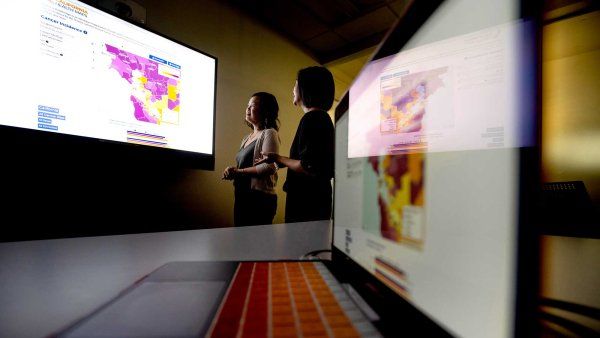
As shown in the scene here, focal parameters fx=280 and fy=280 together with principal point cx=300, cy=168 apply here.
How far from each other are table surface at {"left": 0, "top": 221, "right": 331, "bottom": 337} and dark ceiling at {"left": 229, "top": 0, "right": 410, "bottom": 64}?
1888 millimetres

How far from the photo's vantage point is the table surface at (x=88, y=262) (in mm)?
264

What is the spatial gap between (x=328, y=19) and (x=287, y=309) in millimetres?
2436

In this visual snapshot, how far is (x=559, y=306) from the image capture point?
28cm

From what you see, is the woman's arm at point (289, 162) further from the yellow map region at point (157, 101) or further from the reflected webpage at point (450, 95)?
the reflected webpage at point (450, 95)

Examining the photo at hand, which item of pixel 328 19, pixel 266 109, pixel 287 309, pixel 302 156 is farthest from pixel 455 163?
pixel 328 19

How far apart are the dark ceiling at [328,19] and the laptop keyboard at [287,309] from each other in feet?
6.79

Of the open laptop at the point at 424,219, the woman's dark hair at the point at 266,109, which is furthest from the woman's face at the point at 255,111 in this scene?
the open laptop at the point at 424,219

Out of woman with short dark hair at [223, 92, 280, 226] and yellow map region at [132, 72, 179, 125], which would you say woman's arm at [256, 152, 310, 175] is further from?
yellow map region at [132, 72, 179, 125]

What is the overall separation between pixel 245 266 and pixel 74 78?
0.83 m

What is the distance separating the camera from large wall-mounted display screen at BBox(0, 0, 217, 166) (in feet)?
2.38

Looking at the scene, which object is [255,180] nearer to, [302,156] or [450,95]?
[302,156]

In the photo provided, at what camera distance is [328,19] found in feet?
7.45

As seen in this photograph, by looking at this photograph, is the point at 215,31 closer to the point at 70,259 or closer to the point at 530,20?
the point at 70,259

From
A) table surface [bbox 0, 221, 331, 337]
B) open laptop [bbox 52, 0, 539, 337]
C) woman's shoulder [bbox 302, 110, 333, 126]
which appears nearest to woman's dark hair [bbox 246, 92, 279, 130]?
woman's shoulder [bbox 302, 110, 333, 126]
